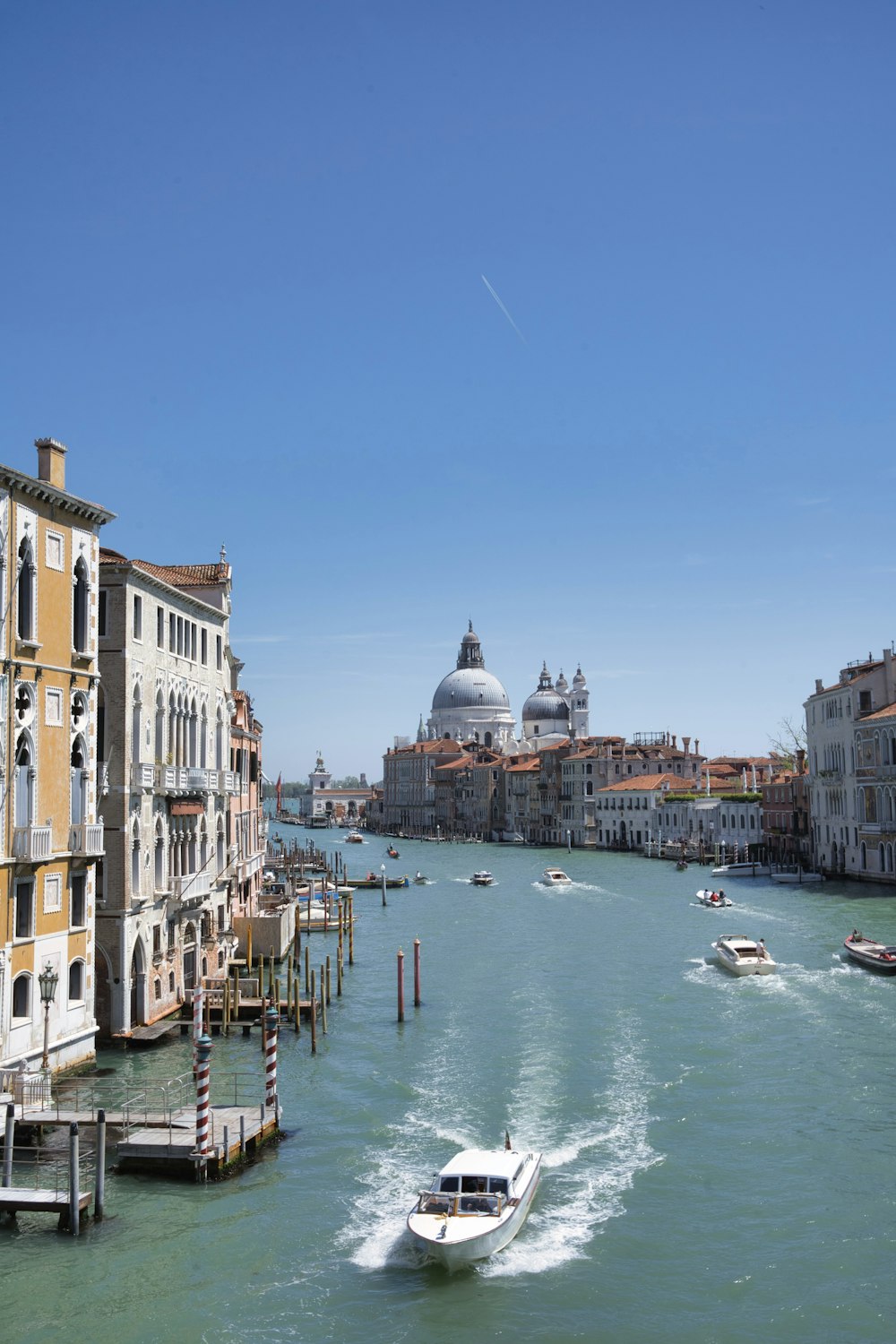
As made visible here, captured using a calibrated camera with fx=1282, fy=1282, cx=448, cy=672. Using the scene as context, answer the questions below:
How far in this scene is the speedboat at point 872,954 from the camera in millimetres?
32750

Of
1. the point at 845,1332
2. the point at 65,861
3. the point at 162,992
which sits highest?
the point at 65,861

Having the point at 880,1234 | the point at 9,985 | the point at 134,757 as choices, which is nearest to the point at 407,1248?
the point at 880,1234

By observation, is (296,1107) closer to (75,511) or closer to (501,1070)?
(501,1070)

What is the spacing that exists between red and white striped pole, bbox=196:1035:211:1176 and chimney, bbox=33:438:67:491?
31.5ft

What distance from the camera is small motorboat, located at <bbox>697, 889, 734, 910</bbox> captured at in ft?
170

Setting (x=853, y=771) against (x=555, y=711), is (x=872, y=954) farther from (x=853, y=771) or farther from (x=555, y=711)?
(x=555, y=711)

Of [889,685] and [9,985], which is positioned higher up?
[889,685]

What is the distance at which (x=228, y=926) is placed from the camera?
113 feet

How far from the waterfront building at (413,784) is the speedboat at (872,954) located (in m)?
99.5

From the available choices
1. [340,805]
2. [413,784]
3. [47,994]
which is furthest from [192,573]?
[340,805]

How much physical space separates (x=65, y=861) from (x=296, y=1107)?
561 centimetres

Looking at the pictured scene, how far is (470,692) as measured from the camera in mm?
158875

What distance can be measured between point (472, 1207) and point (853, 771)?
4547 centimetres

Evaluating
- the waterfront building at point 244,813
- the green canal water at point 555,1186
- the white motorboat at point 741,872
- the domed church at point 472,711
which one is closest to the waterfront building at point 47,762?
the green canal water at point 555,1186
